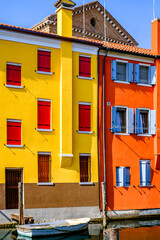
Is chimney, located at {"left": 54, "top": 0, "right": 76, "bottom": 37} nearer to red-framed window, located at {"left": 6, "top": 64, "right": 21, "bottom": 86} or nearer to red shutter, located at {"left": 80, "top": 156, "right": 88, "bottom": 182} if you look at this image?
red-framed window, located at {"left": 6, "top": 64, "right": 21, "bottom": 86}

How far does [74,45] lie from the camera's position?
3192 centimetres

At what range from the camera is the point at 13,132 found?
29547 millimetres

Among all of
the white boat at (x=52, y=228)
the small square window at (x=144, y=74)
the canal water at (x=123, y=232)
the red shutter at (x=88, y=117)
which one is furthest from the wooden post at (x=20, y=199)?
the small square window at (x=144, y=74)

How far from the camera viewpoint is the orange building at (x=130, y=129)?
107 ft

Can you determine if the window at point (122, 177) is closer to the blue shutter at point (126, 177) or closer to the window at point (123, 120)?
the blue shutter at point (126, 177)

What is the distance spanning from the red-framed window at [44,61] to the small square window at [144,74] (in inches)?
294

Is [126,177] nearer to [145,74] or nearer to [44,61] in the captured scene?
[145,74]

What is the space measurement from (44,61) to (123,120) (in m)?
7.19

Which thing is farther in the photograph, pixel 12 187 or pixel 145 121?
pixel 145 121

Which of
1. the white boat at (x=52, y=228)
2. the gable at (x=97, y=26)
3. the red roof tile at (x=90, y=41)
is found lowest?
the white boat at (x=52, y=228)

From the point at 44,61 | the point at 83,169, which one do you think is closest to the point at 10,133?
the point at 44,61

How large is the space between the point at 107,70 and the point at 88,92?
2263mm

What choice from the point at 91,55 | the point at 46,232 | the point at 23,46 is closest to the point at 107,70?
the point at 91,55

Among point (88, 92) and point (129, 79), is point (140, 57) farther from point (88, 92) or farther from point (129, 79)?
point (88, 92)
